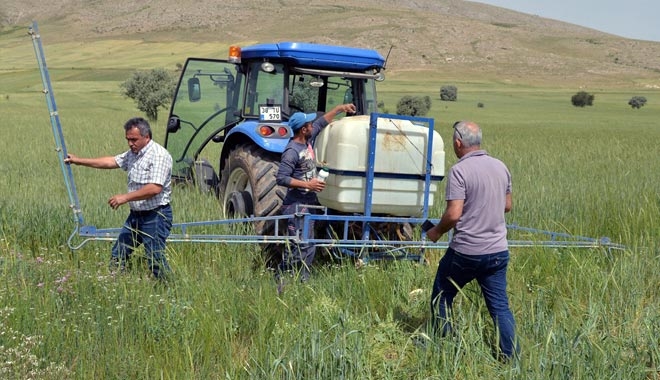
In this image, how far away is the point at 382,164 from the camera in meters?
5.81

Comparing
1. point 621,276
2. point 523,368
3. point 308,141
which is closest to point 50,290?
point 308,141

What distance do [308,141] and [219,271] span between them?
1.34 metres

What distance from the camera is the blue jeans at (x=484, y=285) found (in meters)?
4.35

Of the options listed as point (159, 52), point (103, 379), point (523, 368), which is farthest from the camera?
point (159, 52)

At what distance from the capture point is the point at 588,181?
11.1 meters

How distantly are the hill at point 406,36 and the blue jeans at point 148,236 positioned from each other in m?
87.7

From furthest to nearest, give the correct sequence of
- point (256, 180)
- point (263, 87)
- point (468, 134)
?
point (263, 87), point (256, 180), point (468, 134)

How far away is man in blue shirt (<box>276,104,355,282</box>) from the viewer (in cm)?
573

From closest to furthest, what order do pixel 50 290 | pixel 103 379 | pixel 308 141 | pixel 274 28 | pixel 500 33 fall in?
1. pixel 103 379
2. pixel 50 290
3. pixel 308 141
4. pixel 500 33
5. pixel 274 28

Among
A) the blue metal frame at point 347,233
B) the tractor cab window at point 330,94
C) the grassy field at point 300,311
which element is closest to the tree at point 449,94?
the grassy field at point 300,311

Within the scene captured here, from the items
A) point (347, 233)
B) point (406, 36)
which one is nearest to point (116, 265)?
point (347, 233)

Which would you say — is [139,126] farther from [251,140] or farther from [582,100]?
[582,100]

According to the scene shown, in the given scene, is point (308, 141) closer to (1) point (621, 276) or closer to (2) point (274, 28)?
Result: (1) point (621, 276)

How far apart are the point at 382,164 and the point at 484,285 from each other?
1.63m
